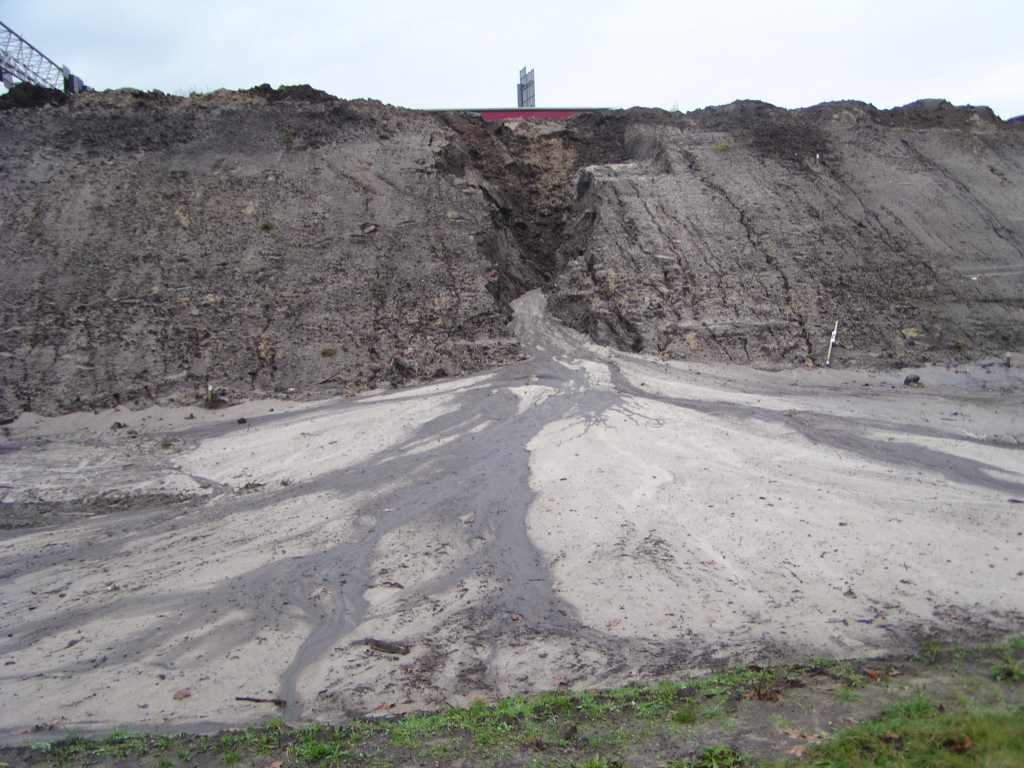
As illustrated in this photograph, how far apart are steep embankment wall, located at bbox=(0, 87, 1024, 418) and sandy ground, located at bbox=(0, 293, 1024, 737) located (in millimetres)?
976

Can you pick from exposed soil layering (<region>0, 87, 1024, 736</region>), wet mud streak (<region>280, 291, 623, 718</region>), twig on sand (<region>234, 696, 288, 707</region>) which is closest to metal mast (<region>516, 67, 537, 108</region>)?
exposed soil layering (<region>0, 87, 1024, 736</region>)

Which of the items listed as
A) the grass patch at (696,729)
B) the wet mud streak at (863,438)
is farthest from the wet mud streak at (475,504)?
the wet mud streak at (863,438)

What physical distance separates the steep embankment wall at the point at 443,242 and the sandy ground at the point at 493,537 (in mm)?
976

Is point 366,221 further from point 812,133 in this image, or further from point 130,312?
point 812,133

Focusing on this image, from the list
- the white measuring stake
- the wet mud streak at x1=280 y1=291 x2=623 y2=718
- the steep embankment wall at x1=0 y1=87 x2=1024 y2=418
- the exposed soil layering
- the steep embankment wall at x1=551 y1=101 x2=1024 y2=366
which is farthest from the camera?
the steep embankment wall at x1=551 y1=101 x2=1024 y2=366

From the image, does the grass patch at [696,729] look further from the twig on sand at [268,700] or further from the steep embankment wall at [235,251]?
the steep embankment wall at [235,251]

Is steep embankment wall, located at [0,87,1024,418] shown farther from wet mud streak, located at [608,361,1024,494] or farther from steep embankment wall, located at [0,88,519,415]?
wet mud streak, located at [608,361,1024,494]

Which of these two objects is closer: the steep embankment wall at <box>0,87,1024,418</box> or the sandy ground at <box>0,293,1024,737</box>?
the sandy ground at <box>0,293,1024,737</box>

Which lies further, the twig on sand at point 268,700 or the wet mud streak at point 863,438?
the wet mud streak at point 863,438

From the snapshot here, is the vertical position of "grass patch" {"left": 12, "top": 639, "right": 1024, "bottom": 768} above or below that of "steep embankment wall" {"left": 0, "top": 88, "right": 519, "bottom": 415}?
below

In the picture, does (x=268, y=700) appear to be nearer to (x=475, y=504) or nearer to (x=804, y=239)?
(x=475, y=504)

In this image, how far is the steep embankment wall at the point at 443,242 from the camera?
36.1 feet

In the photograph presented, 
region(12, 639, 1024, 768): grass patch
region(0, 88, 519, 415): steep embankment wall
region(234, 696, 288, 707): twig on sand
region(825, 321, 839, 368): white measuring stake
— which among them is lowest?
region(234, 696, 288, 707): twig on sand

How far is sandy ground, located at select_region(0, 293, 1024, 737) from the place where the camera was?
5.02m
